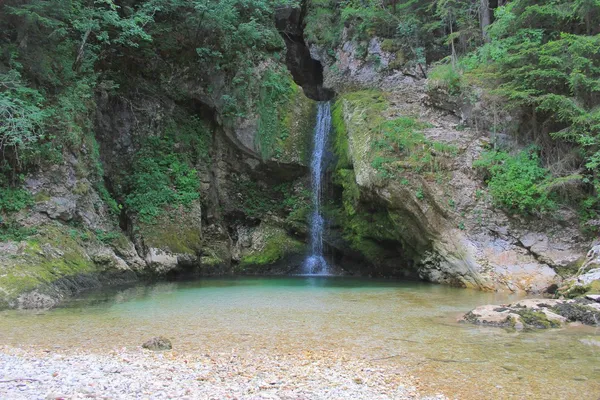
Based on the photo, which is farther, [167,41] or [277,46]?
[277,46]

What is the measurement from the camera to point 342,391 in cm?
391

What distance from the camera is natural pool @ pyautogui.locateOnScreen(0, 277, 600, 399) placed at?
4.38m

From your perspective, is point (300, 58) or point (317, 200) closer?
point (317, 200)

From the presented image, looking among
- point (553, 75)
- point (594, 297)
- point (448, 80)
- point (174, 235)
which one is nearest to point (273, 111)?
point (174, 235)

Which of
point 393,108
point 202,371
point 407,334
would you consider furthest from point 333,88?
point 202,371

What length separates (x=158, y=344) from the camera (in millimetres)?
5312

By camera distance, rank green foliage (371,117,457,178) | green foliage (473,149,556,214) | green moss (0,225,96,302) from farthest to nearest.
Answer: green foliage (371,117,457,178) → green foliage (473,149,556,214) → green moss (0,225,96,302)

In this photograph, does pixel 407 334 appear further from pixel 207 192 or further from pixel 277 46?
pixel 277 46

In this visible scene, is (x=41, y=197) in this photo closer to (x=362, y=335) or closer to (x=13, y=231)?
(x=13, y=231)

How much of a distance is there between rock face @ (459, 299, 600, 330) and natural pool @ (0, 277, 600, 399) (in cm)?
34

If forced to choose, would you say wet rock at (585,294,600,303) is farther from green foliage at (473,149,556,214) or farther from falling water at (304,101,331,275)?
falling water at (304,101,331,275)

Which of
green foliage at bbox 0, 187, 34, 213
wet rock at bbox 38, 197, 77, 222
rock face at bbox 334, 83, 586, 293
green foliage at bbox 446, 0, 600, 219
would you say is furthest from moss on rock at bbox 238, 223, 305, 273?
green foliage at bbox 446, 0, 600, 219

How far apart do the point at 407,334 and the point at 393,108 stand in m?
12.2

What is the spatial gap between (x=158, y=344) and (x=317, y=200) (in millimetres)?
13545
